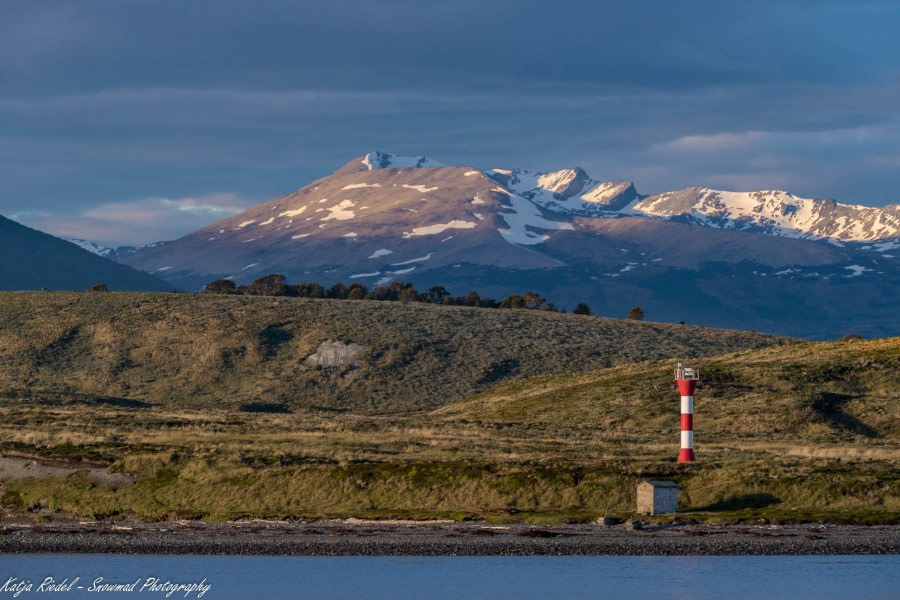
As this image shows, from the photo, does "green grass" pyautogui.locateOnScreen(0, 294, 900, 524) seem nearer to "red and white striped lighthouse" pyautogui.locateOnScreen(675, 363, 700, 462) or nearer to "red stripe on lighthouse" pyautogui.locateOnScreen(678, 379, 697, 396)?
"red and white striped lighthouse" pyautogui.locateOnScreen(675, 363, 700, 462)

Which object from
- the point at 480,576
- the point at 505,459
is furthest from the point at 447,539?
the point at 505,459

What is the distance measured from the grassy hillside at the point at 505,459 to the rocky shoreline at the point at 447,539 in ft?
5.34

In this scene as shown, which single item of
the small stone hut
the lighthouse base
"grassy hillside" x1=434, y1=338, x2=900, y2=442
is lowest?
the small stone hut

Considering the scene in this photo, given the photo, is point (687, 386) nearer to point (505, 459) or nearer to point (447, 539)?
point (505, 459)

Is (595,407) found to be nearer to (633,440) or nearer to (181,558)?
(633,440)

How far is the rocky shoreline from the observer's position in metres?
37.9

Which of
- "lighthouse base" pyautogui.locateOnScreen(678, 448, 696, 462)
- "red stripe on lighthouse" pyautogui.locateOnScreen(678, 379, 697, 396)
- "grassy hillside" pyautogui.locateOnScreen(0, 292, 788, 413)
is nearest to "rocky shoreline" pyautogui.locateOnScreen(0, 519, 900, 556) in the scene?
"lighthouse base" pyautogui.locateOnScreen(678, 448, 696, 462)

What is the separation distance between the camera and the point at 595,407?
85750 millimetres

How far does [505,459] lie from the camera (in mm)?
51438

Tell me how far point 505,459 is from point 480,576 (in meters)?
16.2

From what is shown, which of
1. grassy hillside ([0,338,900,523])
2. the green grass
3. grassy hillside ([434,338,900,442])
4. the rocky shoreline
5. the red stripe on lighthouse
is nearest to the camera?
the rocky shoreline

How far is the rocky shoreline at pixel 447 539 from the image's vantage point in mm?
37938

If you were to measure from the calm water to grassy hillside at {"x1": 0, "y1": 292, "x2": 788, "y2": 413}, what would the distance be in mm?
74818

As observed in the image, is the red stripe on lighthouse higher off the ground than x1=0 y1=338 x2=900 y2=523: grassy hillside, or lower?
higher
